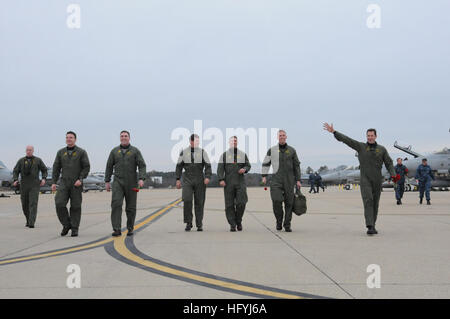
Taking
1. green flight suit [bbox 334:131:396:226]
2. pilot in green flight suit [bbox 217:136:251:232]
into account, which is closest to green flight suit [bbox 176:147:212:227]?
pilot in green flight suit [bbox 217:136:251:232]

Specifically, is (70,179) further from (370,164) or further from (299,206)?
(370,164)

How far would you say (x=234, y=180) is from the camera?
841cm

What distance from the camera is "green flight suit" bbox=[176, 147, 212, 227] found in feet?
27.3

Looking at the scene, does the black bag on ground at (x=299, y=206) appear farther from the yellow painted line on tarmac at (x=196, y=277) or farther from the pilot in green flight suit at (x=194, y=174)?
the yellow painted line on tarmac at (x=196, y=277)

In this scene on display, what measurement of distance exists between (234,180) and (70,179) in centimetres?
317

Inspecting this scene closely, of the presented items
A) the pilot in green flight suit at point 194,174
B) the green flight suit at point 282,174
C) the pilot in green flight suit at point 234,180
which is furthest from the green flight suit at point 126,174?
the green flight suit at point 282,174

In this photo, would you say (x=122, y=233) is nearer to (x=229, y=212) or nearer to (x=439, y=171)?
(x=229, y=212)

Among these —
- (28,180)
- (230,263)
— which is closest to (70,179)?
(28,180)

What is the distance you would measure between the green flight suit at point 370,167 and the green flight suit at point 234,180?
2034 millimetres

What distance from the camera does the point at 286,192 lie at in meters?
8.06

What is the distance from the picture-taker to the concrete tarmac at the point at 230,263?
353cm

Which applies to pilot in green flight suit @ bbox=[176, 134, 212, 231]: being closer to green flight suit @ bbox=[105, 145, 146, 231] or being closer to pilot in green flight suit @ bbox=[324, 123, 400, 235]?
green flight suit @ bbox=[105, 145, 146, 231]

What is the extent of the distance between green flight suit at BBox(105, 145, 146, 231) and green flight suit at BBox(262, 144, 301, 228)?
2.50m
